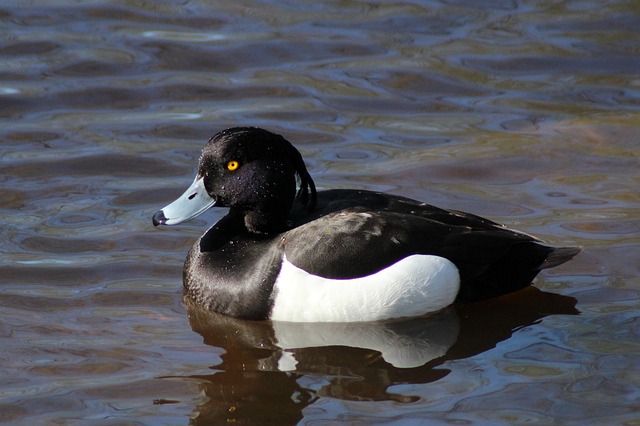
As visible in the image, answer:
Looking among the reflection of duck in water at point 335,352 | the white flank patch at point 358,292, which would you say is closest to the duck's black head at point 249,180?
the white flank patch at point 358,292

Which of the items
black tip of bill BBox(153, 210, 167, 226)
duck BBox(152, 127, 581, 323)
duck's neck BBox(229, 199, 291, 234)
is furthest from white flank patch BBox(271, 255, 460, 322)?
black tip of bill BBox(153, 210, 167, 226)

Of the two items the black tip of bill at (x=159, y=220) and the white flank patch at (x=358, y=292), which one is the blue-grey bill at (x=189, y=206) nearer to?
the black tip of bill at (x=159, y=220)

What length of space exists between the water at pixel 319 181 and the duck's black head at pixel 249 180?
0.56 m

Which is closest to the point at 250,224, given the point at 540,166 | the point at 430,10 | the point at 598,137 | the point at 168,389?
the point at 168,389

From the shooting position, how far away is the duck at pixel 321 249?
19.7ft

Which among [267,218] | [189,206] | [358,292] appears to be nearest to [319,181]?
[267,218]

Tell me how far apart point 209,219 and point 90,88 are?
8.05 feet

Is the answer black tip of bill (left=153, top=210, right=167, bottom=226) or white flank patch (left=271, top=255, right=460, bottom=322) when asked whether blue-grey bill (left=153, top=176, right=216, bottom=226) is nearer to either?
black tip of bill (left=153, top=210, right=167, bottom=226)

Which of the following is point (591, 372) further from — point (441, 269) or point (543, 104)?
point (543, 104)

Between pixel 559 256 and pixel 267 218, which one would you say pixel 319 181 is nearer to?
pixel 267 218

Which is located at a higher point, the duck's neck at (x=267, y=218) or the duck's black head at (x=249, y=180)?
the duck's black head at (x=249, y=180)

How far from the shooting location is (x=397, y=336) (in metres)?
6.02

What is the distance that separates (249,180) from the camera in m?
6.27

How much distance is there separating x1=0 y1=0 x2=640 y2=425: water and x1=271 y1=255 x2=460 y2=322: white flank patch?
0.28 ft
